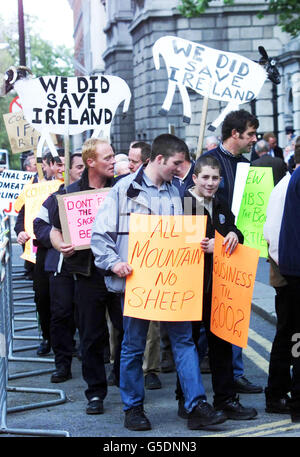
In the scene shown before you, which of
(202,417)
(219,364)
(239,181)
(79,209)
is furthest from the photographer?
(239,181)

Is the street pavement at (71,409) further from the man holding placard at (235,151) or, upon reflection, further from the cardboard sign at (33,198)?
the cardboard sign at (33,198)

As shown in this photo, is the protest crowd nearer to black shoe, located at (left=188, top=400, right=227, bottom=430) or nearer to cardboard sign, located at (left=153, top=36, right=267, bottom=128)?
black shoe, located at (left=188, top=400, right=227, bottom=430)

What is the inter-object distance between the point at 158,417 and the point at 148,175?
1.66 m

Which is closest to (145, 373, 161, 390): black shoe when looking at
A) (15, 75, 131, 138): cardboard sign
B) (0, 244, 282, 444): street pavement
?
(0, 244, 282, 444): street pavement

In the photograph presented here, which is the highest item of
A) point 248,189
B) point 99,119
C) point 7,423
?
point 99,119

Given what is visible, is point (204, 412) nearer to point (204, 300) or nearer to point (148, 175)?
point (204, 300)

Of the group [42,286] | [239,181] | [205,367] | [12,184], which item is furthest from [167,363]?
[12,184]

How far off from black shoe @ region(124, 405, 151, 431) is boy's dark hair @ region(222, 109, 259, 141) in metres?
2.19

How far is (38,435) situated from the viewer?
5.95m

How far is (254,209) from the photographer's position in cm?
748

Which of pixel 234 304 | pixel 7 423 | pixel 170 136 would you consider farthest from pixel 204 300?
pixel 7 423

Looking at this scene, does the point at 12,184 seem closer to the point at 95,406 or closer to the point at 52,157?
the point at 52,157

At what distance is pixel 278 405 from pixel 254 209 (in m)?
1.77
